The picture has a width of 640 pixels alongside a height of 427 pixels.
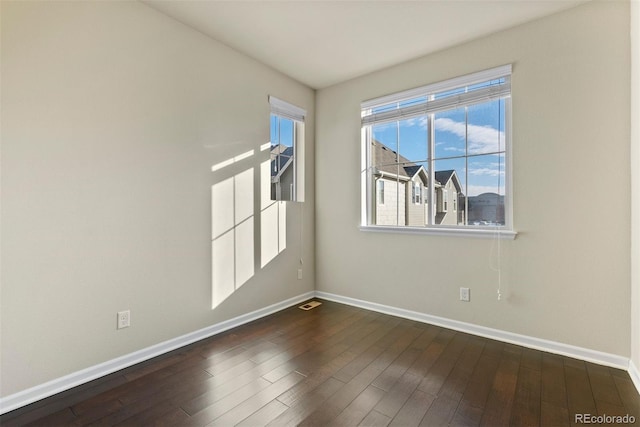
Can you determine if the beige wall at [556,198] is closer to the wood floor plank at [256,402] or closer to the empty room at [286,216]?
the empty room at [286,216]

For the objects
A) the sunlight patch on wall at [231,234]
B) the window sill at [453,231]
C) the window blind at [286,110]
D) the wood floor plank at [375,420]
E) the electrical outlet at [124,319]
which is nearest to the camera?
the wood floor plank at [375,420]

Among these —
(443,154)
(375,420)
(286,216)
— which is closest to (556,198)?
(443,154)

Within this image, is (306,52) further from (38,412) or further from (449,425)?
(38,412)

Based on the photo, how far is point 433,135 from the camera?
301 centimetres

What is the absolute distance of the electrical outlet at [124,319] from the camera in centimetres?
211

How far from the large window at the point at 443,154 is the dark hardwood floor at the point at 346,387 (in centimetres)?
115

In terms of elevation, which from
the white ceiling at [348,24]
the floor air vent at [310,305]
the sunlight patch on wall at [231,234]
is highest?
the white ceiling at [348,24]

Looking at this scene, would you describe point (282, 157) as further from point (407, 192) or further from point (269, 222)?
point (407, 192)

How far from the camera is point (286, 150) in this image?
353cm

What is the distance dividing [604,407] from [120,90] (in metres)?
3.63

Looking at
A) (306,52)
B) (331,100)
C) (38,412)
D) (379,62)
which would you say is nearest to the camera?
(38,412)

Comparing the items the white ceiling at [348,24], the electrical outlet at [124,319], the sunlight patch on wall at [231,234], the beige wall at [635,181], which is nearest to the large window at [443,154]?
the white ceiling at [348,24]

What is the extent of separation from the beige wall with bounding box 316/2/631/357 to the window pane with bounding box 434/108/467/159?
38cm

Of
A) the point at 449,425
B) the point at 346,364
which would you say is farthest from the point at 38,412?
the point at 449,425
